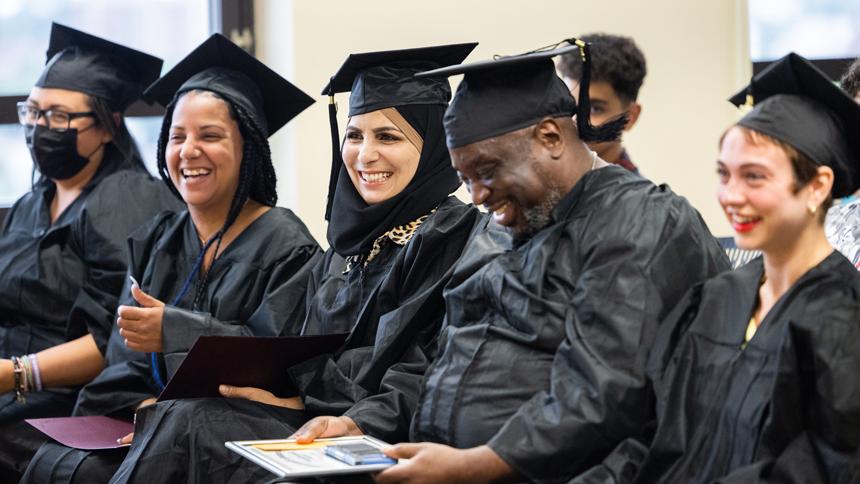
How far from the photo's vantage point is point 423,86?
3549 mm

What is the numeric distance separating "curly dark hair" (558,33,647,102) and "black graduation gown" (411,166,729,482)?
1.75 metres

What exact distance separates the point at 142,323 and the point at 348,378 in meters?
0.70

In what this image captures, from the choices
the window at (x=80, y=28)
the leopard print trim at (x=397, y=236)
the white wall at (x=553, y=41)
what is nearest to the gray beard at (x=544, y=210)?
the leopard print trim at (x=397, y=236)

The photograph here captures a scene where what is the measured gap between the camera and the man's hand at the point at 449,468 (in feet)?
8.33

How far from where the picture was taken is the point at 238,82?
4.12m

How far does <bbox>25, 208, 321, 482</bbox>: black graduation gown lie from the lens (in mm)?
3748

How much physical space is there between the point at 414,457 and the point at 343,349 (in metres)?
0.93

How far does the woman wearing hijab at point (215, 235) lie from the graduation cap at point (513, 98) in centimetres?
118

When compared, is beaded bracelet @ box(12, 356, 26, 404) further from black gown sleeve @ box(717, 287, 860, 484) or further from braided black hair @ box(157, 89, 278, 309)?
black gown sleeve @ box(717, 287, 860, 484)

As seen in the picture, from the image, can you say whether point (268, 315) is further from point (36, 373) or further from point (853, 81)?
point (853, 81)

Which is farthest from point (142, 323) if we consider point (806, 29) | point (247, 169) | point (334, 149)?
point (806, 29)

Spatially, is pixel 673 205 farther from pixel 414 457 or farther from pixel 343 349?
pixel 343 349

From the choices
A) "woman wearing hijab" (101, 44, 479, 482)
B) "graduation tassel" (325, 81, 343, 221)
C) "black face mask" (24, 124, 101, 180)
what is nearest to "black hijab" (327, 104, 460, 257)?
"woman wearing hijab" (101, 44, 479, 482)

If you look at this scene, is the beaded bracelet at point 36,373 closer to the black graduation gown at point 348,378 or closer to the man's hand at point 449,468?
the black graduation gown at point 348,378
